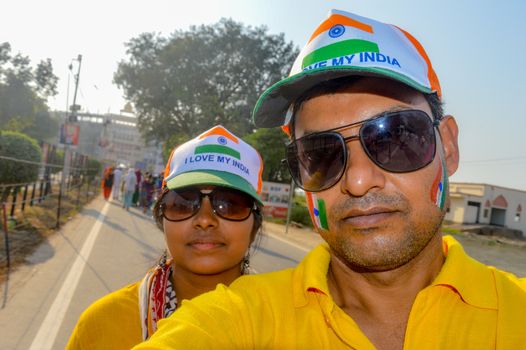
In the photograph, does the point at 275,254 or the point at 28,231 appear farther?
the point at 275,254

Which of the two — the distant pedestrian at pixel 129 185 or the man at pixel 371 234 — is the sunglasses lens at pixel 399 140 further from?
the distant pedestrian at pixel 129 185

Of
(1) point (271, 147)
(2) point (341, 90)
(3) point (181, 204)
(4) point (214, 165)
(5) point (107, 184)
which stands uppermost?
(1) point (271, 147)

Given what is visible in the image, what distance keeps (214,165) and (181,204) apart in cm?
30

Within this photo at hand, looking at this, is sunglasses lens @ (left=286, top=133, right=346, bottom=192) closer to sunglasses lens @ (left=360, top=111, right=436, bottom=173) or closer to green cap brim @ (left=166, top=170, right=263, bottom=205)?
sunglasses lens @ (left=360, top=111, right=436, bottom=173)

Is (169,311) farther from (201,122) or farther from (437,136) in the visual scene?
(201,122)

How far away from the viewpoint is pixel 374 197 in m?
1.45

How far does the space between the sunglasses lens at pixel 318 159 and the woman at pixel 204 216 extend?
1.94 ft

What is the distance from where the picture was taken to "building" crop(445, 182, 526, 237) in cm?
5028

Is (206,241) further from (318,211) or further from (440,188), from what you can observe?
(440,188)

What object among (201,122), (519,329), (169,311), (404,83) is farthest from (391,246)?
(201,122)

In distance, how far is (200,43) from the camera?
125 feet

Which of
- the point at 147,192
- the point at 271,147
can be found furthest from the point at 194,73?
the point at 147,192

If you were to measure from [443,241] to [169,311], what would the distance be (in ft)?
4.16

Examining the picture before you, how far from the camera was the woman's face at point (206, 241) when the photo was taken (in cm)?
227
